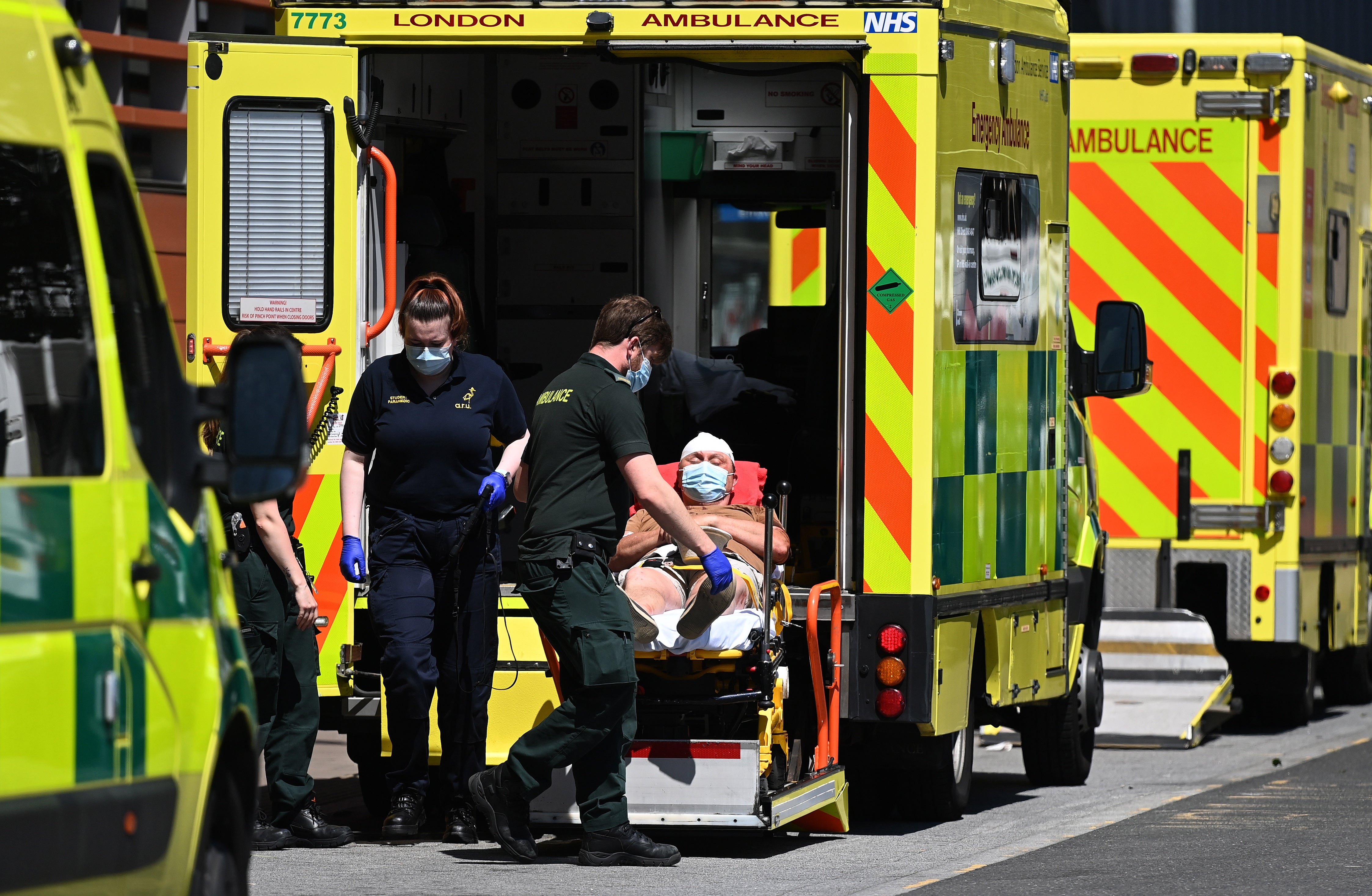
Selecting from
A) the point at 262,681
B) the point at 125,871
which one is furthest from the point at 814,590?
the point at 125,871

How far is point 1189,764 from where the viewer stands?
1080 cm

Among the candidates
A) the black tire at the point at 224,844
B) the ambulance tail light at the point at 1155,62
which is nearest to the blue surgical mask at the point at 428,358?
the black tire at the point at 224,844

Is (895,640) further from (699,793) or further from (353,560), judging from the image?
(353,560)

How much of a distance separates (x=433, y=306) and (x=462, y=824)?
1730mm

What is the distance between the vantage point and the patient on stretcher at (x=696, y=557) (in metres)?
7.57

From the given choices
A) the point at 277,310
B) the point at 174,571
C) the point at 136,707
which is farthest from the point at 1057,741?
the point at 136,707

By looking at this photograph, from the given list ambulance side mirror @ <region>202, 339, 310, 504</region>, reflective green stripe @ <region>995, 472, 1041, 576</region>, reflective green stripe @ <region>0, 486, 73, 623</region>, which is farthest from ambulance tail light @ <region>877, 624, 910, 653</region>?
reflective green stripe @ <region>0, 486, 73, 623</region>

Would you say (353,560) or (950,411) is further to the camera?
(950,411)

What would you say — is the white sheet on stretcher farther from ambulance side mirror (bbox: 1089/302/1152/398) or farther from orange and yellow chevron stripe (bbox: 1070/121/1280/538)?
orange and yellow chevron stripe (bbox: 1070/121/1280/538)

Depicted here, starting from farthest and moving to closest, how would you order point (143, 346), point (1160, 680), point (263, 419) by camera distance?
point (1160, 680)
point (143, 346)
point (263, 419)

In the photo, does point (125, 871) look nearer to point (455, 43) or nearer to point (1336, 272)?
point (455, 43)

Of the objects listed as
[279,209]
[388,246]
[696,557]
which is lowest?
[696,557]

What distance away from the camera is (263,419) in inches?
161

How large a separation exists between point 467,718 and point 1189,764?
168 inches
